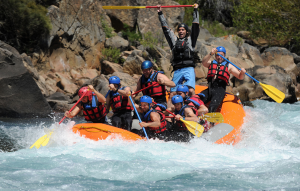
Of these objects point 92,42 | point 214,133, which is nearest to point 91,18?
point 92,42

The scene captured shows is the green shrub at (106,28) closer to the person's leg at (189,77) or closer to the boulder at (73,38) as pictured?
the boulder at (73,38)

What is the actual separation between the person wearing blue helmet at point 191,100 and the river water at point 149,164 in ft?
1.89

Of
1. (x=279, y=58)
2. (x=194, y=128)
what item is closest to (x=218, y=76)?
(x=194, y=128)

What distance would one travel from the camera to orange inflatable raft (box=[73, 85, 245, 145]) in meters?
5.33

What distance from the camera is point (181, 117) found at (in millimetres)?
5500

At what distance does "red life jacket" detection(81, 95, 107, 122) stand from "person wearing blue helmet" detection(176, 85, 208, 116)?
1396 mm

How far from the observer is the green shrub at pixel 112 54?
607 inches

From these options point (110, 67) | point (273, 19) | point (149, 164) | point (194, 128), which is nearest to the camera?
point (149, 164)

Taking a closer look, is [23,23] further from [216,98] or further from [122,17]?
[216,98]

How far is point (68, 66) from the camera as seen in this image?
14609 mm

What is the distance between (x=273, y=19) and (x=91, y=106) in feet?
49.2

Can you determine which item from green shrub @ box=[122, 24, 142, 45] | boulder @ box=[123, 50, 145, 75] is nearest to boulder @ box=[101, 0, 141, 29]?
green shrub @ box=[122, 24, 142, 45]

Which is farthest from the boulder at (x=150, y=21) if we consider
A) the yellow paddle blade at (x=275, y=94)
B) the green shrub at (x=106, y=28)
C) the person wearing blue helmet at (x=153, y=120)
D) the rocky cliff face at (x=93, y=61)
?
the person wearing blue helmet at (x=153, y=120)

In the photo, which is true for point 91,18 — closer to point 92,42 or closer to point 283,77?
point 92,42
